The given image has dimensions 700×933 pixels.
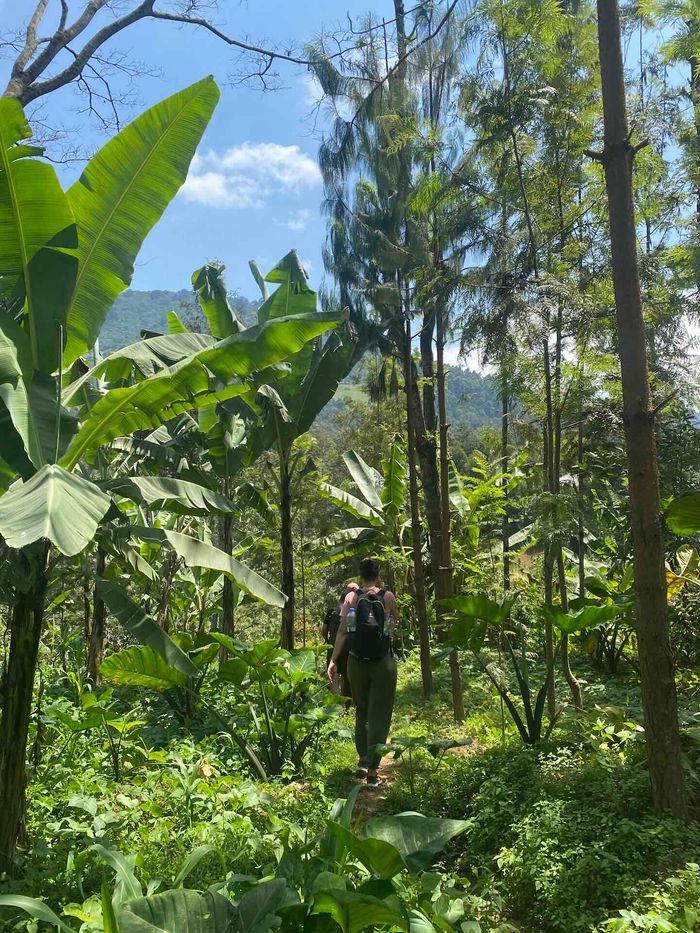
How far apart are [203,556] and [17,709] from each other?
1.33 meters

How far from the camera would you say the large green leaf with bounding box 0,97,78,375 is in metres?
3.97

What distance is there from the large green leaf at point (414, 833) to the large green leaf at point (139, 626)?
5.46 feet

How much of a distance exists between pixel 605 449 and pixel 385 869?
767 centimetres

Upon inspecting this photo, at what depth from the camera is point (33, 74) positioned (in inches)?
316

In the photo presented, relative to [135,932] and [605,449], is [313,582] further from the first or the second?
[135,932]

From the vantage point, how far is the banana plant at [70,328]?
12.4 feet

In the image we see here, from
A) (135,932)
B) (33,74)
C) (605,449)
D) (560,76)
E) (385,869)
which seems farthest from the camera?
(605,449)

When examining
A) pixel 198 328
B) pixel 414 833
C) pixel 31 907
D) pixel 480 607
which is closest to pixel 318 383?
pixel 480 607

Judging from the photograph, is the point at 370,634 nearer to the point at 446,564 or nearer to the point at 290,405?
the point at 446,564

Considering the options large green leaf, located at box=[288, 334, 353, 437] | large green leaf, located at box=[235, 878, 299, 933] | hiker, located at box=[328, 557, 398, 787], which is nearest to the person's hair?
hiker, located at box=[328, 557, 398, 787]

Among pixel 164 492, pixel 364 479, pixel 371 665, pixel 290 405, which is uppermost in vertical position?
pixel 290 405

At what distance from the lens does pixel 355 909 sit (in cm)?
231

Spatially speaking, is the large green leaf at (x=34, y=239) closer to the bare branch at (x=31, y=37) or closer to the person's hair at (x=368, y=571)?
the person's hair at (x=368, y=571)

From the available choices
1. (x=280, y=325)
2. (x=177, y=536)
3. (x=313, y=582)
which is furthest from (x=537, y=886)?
(x=313, y=582)
